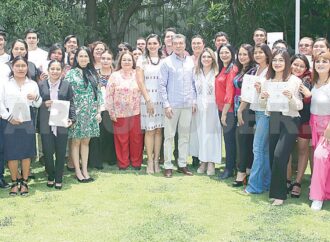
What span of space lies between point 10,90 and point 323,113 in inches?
136

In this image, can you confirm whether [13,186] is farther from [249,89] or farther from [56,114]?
[249,89]

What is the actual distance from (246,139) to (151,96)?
1.49 meters

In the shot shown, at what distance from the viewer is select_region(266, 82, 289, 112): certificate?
5102mm

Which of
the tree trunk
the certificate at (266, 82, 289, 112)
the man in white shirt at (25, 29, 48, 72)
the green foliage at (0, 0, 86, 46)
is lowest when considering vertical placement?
the certificate at (266, 82, 289, 112)

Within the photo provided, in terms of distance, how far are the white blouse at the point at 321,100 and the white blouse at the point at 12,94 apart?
309cm

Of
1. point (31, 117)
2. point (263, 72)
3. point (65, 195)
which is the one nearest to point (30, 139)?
point (31, 117)

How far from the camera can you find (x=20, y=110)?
547 cm

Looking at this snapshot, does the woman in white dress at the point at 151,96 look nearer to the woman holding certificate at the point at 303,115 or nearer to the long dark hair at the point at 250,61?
the long dark hair at the point at 250,61

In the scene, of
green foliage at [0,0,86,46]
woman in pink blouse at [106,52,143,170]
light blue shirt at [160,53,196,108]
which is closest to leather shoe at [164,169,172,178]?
woman in pink blouse at [106,52,143,170]

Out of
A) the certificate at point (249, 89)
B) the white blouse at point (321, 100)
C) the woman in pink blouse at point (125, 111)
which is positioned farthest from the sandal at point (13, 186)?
the white blouse at point (321, 100)

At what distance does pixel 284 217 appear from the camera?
484 centimetres

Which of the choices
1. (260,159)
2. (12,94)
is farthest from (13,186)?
(260,159)

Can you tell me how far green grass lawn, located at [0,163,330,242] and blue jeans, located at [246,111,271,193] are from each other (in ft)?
0.57

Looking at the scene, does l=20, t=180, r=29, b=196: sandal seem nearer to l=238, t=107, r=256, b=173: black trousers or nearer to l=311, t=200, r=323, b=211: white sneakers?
l=238, t=107, r=256, b=173: black trousers
